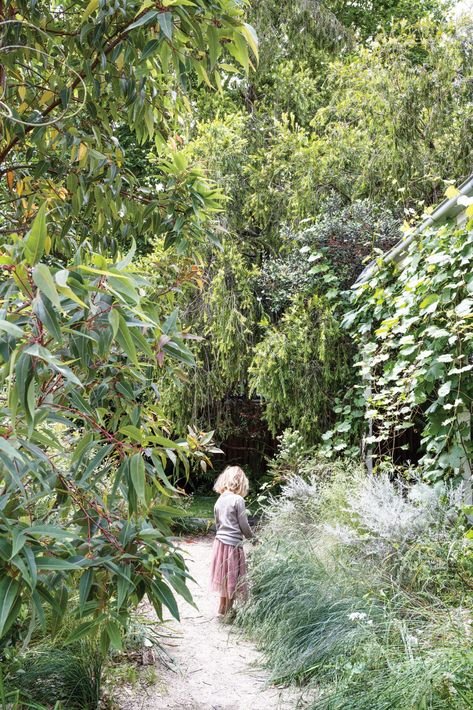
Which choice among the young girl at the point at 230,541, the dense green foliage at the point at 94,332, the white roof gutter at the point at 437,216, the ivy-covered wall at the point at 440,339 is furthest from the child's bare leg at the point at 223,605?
the white roof gutter at the point at 437,216

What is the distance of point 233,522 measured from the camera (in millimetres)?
5703

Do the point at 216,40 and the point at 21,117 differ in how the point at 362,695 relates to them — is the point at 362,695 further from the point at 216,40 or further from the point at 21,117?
the point at 21,117

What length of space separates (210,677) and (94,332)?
3.34 m

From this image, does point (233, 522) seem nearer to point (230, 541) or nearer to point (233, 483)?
point (230, 541)

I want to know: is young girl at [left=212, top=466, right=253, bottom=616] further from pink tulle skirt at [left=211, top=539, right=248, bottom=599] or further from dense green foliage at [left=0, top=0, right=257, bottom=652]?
dense green foliage at [left=0, top=0, right=257, bottom=652]

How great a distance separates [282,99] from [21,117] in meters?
10.3

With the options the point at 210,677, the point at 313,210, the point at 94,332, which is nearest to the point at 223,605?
the point at 210,677

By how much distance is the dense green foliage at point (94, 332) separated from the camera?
1.51m

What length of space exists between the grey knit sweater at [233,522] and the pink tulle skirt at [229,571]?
67mm

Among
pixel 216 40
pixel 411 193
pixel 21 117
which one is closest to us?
pixel 216 40

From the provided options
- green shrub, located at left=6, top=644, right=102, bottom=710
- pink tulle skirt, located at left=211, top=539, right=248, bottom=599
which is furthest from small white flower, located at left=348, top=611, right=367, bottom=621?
pink tulle skirt, located at left=211, top=539, right=248, bottom=599

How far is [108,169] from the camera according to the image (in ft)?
9.79

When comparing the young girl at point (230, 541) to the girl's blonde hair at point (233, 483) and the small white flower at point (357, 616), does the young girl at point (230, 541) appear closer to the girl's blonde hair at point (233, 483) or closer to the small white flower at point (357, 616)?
the girl's blonde hair at point (233, 483)

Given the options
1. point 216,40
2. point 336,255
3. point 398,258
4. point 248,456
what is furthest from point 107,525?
point 248,456
